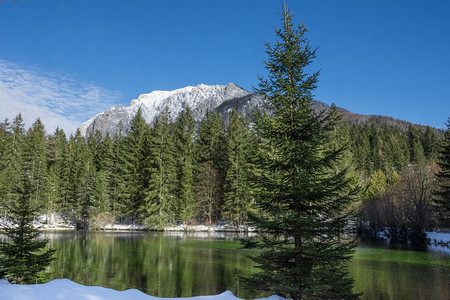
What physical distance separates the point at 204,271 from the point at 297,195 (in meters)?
10.7

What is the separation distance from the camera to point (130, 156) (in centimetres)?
5350

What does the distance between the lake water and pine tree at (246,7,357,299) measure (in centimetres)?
541

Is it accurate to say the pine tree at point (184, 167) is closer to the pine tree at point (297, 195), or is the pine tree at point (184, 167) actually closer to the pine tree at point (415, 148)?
the pine tree at point (297, 195)

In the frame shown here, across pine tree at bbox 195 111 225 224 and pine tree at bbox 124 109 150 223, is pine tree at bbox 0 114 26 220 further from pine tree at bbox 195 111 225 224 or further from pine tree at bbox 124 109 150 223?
pine tree at bbox 195 111 225 224

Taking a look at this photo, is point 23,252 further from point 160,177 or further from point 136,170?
point 136,170

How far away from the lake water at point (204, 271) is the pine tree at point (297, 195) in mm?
5410

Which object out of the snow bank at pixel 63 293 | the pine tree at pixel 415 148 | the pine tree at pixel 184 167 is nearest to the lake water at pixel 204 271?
the snow bank at pixel 63 293

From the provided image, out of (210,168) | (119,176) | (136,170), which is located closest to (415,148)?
(210,168)

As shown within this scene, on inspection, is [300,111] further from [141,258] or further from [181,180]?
[181,180]

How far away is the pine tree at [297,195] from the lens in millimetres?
8516

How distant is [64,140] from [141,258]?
2205 inches

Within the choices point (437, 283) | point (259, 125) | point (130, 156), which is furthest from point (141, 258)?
point (130, 156)

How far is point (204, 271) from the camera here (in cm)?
1739

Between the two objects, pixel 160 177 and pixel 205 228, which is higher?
pixel 160 177
